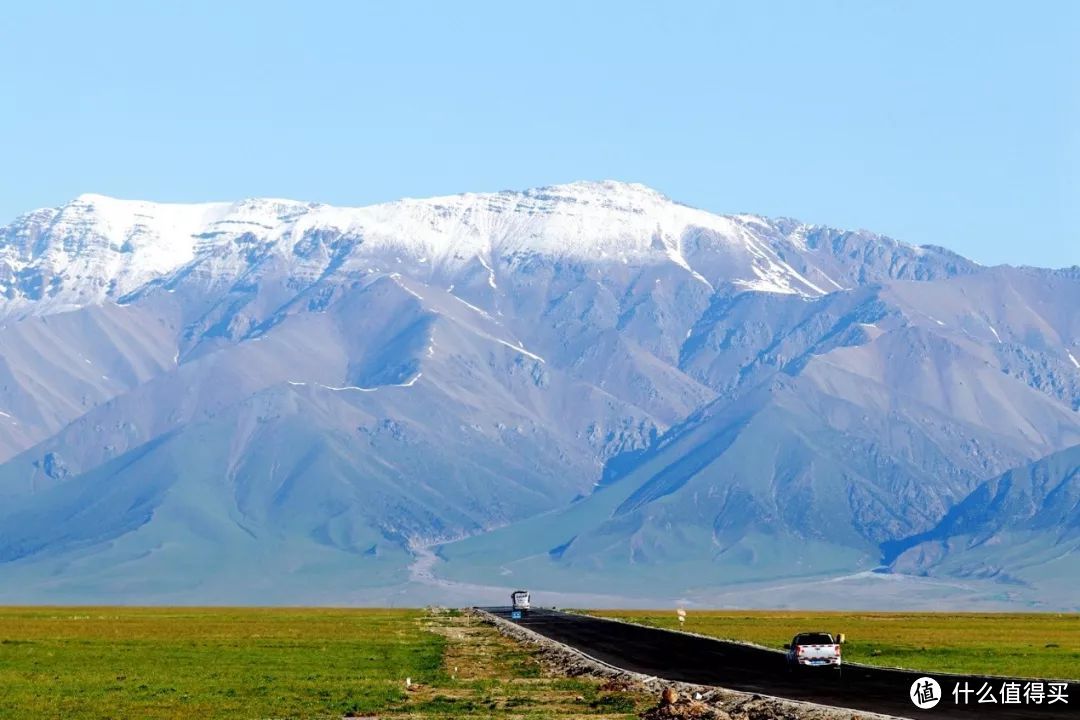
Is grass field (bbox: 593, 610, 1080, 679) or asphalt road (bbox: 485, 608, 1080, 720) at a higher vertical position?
asphalt road (bbox: 485, 608, 1080, 720)

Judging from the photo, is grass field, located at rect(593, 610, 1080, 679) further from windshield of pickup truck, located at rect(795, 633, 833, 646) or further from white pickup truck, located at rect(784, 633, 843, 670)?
white pickup truck, located at rect(784, 633, 843, 670)

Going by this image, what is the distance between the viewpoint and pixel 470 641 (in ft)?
462

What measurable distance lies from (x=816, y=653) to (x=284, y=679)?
25284mm

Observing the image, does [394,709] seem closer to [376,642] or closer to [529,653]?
[529,653]

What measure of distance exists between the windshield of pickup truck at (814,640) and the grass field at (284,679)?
1000 centimetres

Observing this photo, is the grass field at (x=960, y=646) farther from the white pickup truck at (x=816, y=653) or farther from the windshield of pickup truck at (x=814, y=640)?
the white pickup truck at (x=816, y=653)

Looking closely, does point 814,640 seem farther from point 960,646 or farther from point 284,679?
point 960,646

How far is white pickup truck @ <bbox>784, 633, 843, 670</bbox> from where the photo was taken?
298ft

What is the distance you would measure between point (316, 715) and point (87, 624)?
124m

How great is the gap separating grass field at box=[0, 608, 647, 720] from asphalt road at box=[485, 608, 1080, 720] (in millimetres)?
5209

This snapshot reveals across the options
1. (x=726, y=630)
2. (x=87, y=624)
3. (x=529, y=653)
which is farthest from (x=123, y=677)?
(x=87, y=624)

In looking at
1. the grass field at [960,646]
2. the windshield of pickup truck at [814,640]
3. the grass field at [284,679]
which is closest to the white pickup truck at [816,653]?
the windshield of pickup truck at [814,640]

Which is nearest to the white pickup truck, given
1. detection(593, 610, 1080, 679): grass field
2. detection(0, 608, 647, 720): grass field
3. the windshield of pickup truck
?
the windshield of pickup truck

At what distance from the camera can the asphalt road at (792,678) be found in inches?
2729
